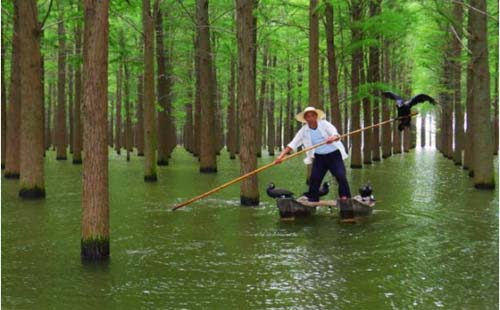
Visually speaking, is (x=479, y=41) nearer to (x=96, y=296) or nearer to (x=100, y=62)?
(x=100, y=62)

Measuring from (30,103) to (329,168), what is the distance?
21.6ft

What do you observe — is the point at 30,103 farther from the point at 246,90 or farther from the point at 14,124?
the point at 246,90

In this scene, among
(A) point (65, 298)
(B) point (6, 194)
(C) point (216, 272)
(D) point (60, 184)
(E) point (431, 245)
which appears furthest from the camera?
(D) point (60, 184)

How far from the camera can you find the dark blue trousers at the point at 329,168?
995cm

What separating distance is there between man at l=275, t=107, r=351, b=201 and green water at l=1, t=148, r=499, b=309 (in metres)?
0.66

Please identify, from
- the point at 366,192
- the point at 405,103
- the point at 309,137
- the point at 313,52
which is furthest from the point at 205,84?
the point at 405,103

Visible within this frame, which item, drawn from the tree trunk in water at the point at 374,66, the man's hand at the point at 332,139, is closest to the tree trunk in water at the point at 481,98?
the man's hand at the point at 332,139

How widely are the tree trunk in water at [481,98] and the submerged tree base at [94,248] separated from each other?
11.1m

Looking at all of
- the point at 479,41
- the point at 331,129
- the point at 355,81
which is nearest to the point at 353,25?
the point at 355,81

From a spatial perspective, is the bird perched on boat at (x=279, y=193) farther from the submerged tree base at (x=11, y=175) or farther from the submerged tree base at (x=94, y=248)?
the submerged tree base at (x=11, y=175)

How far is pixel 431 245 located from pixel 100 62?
496cm

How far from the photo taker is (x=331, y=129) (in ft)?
33.1

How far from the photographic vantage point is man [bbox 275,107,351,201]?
394 inches

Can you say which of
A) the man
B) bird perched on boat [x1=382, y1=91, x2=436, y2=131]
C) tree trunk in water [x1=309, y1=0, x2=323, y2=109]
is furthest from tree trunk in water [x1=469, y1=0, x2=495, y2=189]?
the man
